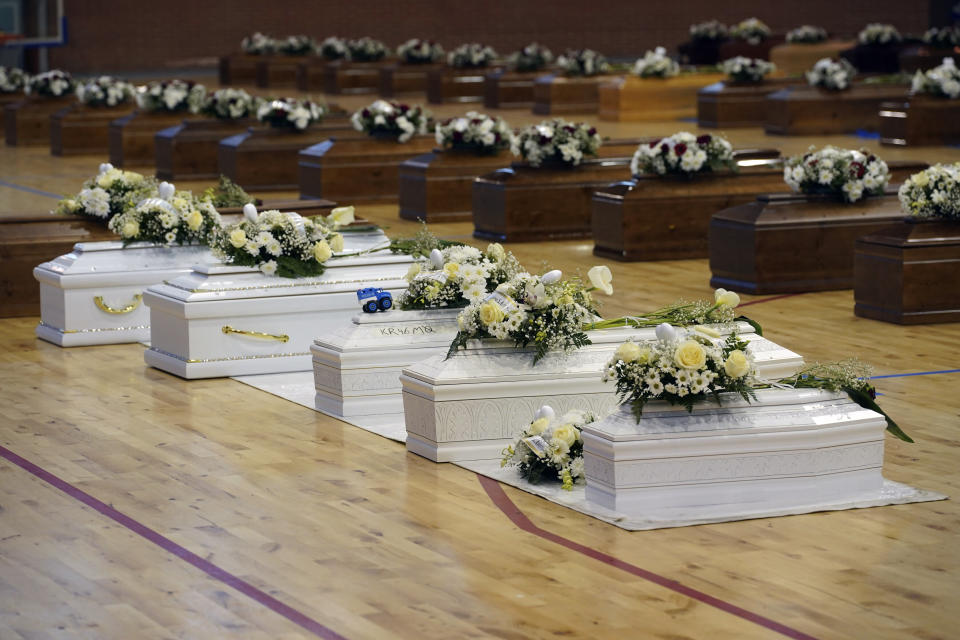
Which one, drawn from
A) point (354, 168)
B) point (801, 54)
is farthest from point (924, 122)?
point (801, 54)

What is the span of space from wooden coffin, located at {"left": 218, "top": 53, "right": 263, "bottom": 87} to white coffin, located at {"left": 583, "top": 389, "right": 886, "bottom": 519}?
2377 cm

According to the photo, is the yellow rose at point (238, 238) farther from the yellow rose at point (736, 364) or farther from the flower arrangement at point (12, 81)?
the flower arrangement at point (12, 81)

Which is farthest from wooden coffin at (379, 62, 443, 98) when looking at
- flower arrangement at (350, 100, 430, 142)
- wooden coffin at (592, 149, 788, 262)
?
wooden coffin at (592, 149, 788, 262)

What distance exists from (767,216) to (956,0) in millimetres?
22860

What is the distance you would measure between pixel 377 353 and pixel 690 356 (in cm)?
186

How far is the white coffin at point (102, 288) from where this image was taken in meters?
8.47

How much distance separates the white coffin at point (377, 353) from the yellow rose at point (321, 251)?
107cm

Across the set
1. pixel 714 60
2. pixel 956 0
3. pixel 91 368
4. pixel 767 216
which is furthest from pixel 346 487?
pixel 956 0

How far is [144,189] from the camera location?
9.30 metres

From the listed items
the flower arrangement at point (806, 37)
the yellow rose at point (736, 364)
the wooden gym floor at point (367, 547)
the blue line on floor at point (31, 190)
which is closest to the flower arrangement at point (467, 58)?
the flower arrangement at point (806, 37)

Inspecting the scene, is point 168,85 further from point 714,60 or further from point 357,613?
point 357,613

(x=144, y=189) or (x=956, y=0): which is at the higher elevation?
(x=956, y=0)

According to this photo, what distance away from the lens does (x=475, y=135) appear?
13555 mm

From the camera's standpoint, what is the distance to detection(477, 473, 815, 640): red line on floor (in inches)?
166
